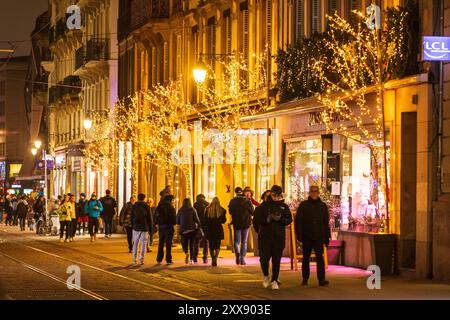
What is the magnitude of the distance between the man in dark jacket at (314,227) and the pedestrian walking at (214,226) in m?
6.60

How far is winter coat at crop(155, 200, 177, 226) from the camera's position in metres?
29.4

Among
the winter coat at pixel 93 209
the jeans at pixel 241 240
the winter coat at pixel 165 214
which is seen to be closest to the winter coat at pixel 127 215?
the winter coat at pixel 165 214

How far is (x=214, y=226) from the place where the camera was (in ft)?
95.6

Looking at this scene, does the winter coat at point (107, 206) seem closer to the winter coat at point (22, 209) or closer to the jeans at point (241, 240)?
the winter coat at point (22, 209)

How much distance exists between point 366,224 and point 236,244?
10.7ft

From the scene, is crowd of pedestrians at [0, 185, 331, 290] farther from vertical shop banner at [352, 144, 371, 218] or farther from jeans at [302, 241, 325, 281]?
vertical shop banner at [352, 144, 371, 218]

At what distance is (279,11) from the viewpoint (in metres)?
35.9

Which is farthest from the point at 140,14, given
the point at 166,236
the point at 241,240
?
the point at 241,240

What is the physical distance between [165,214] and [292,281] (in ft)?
20.5

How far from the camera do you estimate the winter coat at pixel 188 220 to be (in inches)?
1150

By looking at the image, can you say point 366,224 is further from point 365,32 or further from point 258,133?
point 258,133

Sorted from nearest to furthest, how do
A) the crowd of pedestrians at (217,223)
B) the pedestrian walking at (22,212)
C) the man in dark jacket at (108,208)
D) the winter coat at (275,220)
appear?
the winter coat at (275,220) → the crowd of pedestrians at (217,223) → the man in dark jacket at (108,208) → the pedestrian walking at (22,212)

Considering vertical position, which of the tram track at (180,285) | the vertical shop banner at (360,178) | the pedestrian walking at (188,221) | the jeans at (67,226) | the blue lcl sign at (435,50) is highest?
the blue lcl sign at (435,50)
